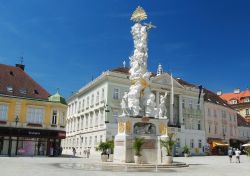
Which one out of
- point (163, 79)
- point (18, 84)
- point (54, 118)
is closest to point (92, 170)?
point (54, 118)

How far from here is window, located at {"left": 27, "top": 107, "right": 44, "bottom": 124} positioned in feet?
145

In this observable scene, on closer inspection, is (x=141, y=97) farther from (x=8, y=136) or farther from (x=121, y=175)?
(x=8, y=136)

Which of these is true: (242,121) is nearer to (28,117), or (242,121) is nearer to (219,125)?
(219,125)

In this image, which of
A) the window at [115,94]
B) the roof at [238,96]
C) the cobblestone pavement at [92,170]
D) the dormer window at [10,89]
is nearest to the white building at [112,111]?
the window at [115,94]

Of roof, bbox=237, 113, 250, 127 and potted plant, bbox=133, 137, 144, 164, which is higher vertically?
roof, bbox=237, 113, 250, 127

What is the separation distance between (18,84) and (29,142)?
8.73 meters

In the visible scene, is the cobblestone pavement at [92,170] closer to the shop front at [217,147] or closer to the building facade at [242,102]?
the shop front at [217,147]

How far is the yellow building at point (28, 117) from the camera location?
42.2 metres

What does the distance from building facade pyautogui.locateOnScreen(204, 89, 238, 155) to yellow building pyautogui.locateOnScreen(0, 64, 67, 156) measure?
31765 mm

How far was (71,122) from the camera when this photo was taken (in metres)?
66.4

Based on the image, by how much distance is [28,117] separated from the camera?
44.2m

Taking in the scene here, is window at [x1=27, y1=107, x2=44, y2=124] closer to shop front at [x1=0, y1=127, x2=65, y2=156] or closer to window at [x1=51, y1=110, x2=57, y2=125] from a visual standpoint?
shop front at [x1=0, y1=127, x2=65, y2=156]

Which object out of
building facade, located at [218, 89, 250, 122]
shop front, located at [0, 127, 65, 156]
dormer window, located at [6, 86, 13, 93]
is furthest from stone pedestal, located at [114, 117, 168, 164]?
building facade, located at [218, 89, 250, 122]

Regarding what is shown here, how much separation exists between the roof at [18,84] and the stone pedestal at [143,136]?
76.8ft
